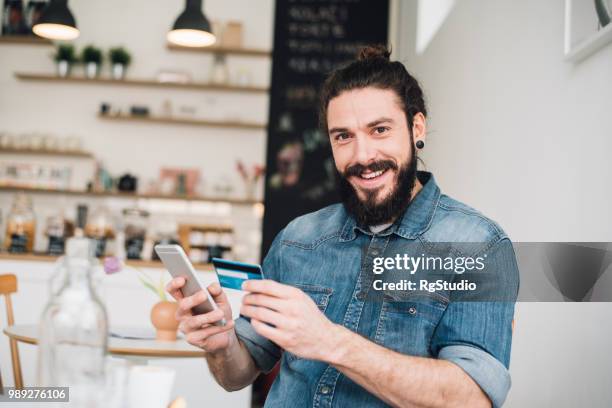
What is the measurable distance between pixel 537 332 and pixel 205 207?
4420 mm

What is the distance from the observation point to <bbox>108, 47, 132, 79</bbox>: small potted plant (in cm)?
604

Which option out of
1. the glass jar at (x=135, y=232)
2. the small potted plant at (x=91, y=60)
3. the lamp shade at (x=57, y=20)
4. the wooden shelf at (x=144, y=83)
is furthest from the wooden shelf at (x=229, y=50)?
the lamp shade at (x=57, y=20)

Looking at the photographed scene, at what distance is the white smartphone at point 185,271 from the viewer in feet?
3.79

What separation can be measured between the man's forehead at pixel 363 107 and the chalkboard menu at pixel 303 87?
10.9 feet

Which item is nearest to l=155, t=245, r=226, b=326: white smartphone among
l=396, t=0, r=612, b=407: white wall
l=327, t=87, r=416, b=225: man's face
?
l=327, t=87, r=416, b=225: man's face

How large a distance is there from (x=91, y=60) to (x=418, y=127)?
4978 millimetres

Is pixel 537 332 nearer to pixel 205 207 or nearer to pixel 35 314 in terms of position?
pixel 35 314

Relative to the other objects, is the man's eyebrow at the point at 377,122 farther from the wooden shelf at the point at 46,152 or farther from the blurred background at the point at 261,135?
the wooden shelf at the point at 46,152

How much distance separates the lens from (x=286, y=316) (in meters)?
1.11

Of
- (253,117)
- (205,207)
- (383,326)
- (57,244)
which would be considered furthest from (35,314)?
(383,326)

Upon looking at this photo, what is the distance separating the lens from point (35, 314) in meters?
4.04

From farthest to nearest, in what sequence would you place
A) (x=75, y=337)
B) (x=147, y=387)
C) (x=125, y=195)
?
1. (x=125, y=195)
2. (x=147, y=387)
3. (x=75, y=337)

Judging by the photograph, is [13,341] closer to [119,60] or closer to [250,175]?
[250,175]

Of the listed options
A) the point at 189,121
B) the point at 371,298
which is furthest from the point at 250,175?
the point at 371,298
